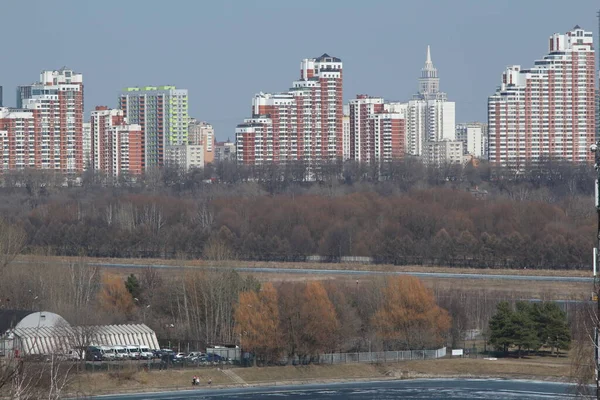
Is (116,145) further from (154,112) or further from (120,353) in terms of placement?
(120,353)

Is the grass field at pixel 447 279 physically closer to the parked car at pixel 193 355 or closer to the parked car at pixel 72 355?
the parked car at pixel 193 355

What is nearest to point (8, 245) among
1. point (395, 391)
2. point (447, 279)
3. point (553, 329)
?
point (447, 279)

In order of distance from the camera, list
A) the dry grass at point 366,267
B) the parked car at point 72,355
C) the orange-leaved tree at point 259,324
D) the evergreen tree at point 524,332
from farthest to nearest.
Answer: the dry grass at point 366,267, the orange-leaved tree at point 259,324, the evergreen tree at point 524,332, the parked car at point 72,355

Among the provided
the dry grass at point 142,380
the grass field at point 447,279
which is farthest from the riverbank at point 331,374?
the grass field at point 447,279

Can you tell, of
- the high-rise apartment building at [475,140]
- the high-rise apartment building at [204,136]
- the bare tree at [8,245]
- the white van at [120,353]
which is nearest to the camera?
the white van at [120,353]

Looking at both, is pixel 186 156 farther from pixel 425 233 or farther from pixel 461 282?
pixel 461 282

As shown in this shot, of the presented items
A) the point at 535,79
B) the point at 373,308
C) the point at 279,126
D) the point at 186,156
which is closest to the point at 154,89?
the point at 186,156
